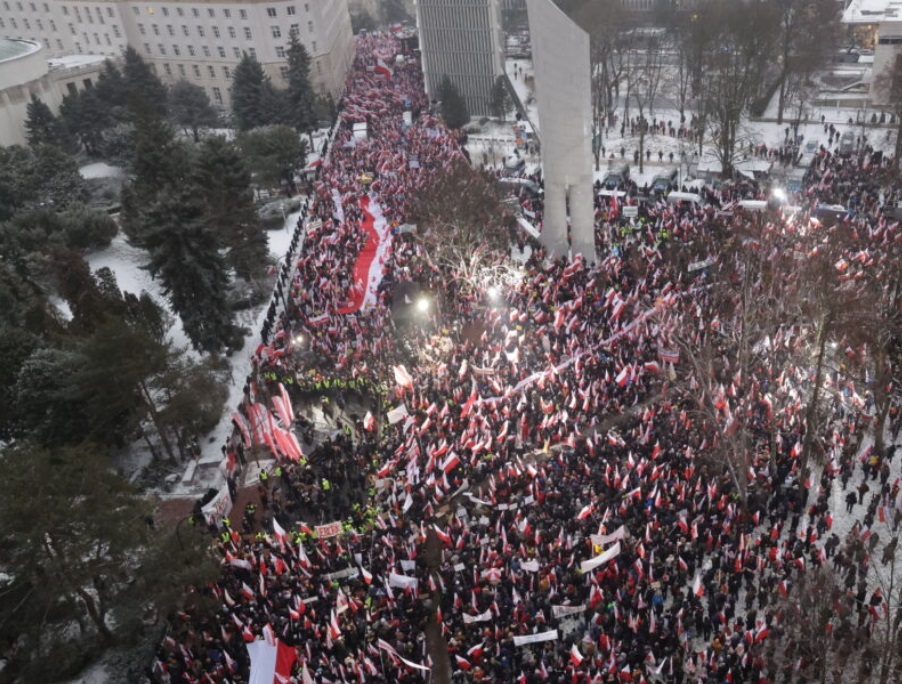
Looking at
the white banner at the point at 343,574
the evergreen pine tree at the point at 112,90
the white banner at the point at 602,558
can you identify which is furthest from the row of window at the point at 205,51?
the white banner at the point at 602,558

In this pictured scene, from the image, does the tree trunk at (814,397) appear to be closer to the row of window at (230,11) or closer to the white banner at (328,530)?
the white banner at (328,530)

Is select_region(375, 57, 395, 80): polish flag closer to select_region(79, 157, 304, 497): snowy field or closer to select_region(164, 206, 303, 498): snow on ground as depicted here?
select_region(79, 157, 304, 497): snowy field

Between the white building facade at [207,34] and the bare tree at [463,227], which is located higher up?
the white building facade at [207,34]

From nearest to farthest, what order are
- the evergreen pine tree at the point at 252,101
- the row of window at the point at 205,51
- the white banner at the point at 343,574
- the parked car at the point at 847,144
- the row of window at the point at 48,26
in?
the white banner at the point at 343,574
the parked car at the point at 847,144
the evergreen pine tree at the point at 252,101
the row of window at the point at 205,51
the row of window at the point at 48,26

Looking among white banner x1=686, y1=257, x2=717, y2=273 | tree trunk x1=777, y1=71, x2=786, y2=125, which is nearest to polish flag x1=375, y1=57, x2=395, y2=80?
tree trunk x1=777, y1=71, x2=786, y2=125

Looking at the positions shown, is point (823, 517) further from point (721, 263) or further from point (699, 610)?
point (721, 263)
